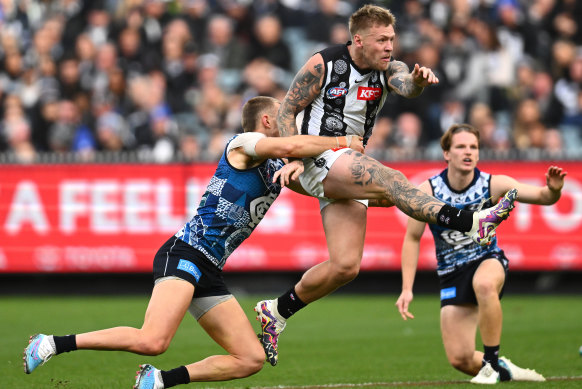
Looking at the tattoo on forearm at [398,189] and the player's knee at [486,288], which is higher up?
the tattoo on forearm at [398,189]

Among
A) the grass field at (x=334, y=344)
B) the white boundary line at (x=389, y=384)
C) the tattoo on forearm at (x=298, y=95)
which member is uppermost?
the tattoo on forearm at (x=298, y=95)

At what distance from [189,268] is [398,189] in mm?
1634

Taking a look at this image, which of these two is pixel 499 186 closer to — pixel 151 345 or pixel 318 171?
pixel 318 171

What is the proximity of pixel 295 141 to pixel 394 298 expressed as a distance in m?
8.96

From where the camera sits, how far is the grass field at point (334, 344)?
8.72 meters

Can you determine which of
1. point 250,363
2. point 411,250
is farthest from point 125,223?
point 250,363

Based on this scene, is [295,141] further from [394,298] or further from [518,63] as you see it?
[518,63]

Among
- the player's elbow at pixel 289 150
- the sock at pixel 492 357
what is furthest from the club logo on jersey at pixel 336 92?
the sock at pixel 492 357

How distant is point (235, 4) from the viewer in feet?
60.0

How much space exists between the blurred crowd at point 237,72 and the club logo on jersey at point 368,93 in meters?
7.32

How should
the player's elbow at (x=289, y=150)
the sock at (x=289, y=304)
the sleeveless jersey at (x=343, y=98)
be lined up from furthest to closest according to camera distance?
the sock at (x=289, y=304) → the sleeveless jersey at (x=343, y=98) → the player's elbow at (x=289, y=150)

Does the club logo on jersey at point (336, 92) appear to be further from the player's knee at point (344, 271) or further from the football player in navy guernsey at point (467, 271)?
the football player in navy guernsey at point (467, 271)

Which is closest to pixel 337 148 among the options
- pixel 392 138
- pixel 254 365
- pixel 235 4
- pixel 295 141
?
pixel 295 141

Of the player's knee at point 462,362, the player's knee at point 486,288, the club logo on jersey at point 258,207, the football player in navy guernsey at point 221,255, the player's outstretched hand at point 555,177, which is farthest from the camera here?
the player's knee at point 462,362
